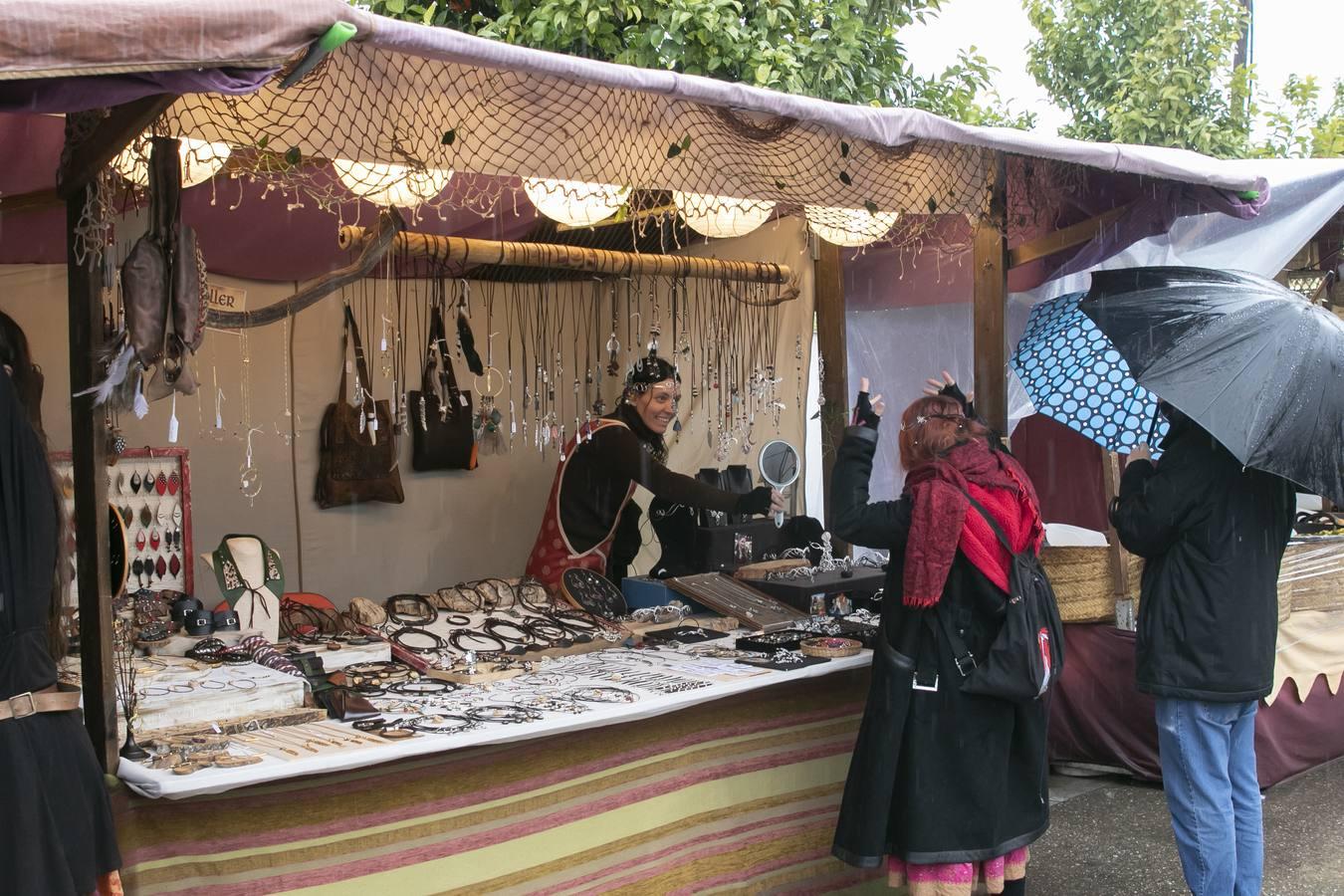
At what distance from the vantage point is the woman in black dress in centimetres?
221

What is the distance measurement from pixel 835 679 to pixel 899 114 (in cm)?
173

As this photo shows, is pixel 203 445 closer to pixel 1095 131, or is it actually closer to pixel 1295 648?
pixel 1295 648

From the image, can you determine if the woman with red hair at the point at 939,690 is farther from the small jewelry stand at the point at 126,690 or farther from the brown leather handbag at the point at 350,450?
the brown leather handbag at the point at 350,450

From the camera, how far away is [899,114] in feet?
10.5

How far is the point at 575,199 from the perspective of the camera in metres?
3.69

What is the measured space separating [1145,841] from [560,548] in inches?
95.6

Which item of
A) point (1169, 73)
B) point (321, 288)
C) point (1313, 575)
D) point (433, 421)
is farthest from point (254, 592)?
point (1169, 73)

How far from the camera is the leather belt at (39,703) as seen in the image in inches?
88.7

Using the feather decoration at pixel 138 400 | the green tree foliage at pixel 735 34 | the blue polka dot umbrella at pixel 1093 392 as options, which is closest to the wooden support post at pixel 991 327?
the blue polka dot umbrella at pixel 1093 392

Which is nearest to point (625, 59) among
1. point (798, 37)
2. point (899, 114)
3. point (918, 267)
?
point (798, 37)

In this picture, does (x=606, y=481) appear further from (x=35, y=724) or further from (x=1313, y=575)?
(x=1313, y=575)

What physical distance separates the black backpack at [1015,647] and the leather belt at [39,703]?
6.83ft

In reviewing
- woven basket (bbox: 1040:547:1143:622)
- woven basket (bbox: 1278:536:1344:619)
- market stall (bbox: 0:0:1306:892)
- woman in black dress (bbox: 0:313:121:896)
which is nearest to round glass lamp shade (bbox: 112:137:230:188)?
market stall (bbox: 0:0:1306:892)

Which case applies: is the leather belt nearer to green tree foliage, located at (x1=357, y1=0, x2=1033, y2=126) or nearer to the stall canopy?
the stall canopy
